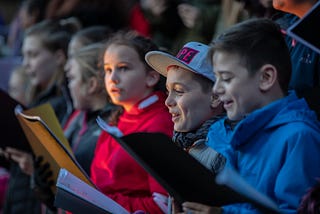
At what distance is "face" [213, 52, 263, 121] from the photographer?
2.89 meters

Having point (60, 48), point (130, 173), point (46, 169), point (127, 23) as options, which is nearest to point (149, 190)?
point (130, 173)

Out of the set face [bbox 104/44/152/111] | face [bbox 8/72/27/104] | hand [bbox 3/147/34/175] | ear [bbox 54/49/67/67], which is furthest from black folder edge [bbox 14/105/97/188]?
face [bbox 8/72/27/104]

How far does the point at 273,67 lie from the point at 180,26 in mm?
3560

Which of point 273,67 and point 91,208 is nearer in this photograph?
point 273,67

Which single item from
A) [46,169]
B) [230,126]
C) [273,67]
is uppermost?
[273,67]

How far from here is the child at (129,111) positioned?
3.90 meters

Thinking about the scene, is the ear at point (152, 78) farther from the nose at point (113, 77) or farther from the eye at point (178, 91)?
the eye at point (178, 91)

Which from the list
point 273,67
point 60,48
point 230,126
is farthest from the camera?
point 60,48

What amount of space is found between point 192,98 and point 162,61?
242 mm

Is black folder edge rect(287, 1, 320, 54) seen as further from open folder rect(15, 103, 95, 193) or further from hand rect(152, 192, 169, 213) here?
open folder rect(15, 103, 95, 193)

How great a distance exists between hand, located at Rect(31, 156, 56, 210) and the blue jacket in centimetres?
175

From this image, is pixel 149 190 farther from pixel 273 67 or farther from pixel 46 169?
pixel 273 67

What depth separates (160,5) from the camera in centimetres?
633

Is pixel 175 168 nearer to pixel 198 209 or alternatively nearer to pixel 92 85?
pixel 198 209
